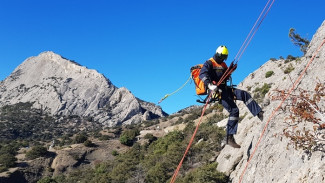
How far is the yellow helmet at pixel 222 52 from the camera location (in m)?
8.70

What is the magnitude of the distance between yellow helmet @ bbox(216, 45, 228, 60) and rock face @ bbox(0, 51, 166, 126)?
368ft

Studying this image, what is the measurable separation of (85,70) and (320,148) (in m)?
154

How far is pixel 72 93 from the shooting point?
457ft

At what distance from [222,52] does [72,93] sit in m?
138

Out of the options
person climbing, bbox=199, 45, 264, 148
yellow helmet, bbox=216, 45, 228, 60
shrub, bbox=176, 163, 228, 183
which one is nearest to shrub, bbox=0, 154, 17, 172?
shrub, bbox=176, 163, 228, 183

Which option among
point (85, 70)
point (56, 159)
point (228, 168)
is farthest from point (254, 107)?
point (85, 70)

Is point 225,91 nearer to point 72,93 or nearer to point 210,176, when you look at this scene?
point 210,176

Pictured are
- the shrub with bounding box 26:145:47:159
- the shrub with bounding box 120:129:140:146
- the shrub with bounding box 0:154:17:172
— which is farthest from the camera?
the shrub with bounding box 120:129:140:146

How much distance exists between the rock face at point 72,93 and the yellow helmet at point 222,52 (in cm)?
11220

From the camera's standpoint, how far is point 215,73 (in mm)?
9078

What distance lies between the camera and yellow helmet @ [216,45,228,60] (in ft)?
28.5

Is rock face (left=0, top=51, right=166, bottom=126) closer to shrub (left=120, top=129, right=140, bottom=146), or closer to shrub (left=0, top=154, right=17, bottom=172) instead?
shrub (left=120, top=129, right=140, bottom=146)

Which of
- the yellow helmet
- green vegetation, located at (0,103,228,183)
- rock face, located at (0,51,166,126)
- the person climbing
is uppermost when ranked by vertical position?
rock face, located at (0,51,166,126)

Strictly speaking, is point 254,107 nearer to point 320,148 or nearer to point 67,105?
point 320,148
